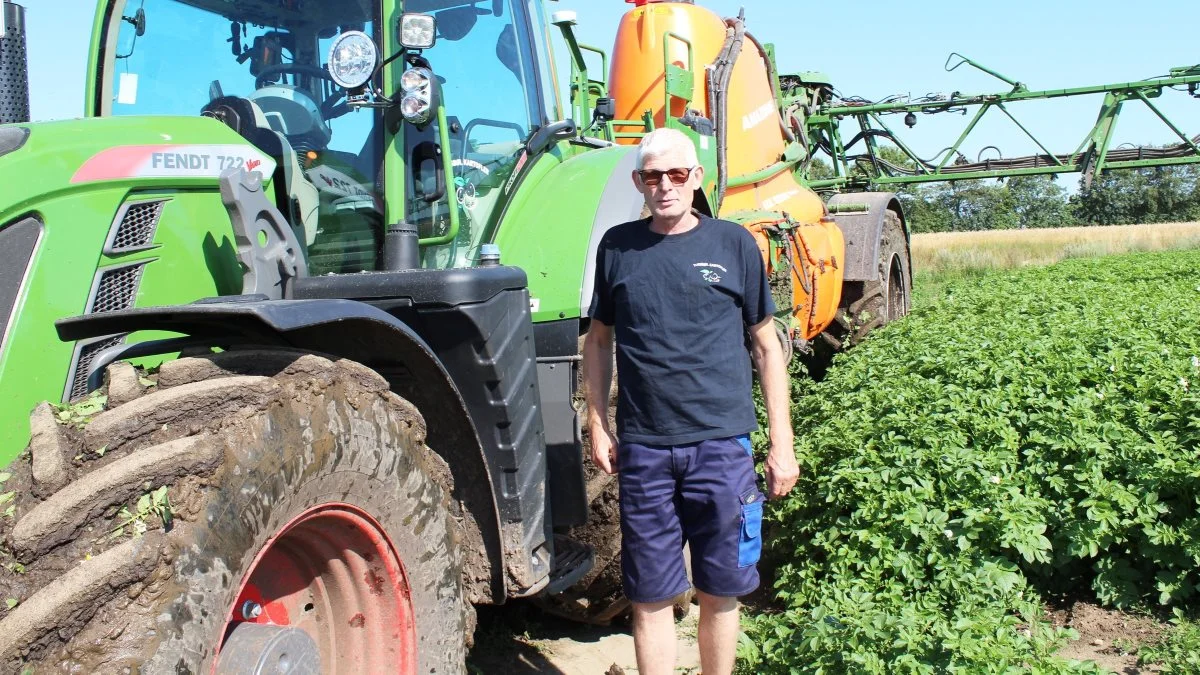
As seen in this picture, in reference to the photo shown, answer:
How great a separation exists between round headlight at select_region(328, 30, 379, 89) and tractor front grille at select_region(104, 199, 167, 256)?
2.11 feet

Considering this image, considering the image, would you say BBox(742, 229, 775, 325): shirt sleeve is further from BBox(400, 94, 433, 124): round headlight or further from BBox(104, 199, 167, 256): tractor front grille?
BBox(104, 199, 167, 256): tractor front grille

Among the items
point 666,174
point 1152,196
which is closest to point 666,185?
point 666,174

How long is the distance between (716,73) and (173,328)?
520cm

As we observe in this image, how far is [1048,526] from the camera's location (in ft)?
14.8

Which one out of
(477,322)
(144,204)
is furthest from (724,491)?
(144,204)

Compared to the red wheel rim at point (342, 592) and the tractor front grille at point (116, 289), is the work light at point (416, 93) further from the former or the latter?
the red wheel rim at point (342, 592)

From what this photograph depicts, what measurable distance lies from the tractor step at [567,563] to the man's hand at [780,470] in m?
0.78

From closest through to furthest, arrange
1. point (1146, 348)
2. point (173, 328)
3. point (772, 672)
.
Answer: point (173, 328) < point (772, 672) < point (1146, 348)

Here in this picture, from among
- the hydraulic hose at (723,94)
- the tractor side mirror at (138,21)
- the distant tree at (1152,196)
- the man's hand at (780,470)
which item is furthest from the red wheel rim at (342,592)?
the distant tree at (1152,196)

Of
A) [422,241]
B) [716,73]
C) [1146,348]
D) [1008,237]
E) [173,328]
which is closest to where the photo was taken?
[173,328]

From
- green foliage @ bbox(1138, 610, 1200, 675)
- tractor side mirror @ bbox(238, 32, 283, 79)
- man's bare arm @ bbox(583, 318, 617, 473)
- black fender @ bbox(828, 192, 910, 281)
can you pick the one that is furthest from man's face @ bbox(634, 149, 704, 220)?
black fender @ bbox(828, 192, 910, 281)

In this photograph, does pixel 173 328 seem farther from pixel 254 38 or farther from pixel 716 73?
pixel 716 73

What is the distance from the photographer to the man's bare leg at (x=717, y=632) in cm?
335

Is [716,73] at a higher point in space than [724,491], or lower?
higher
